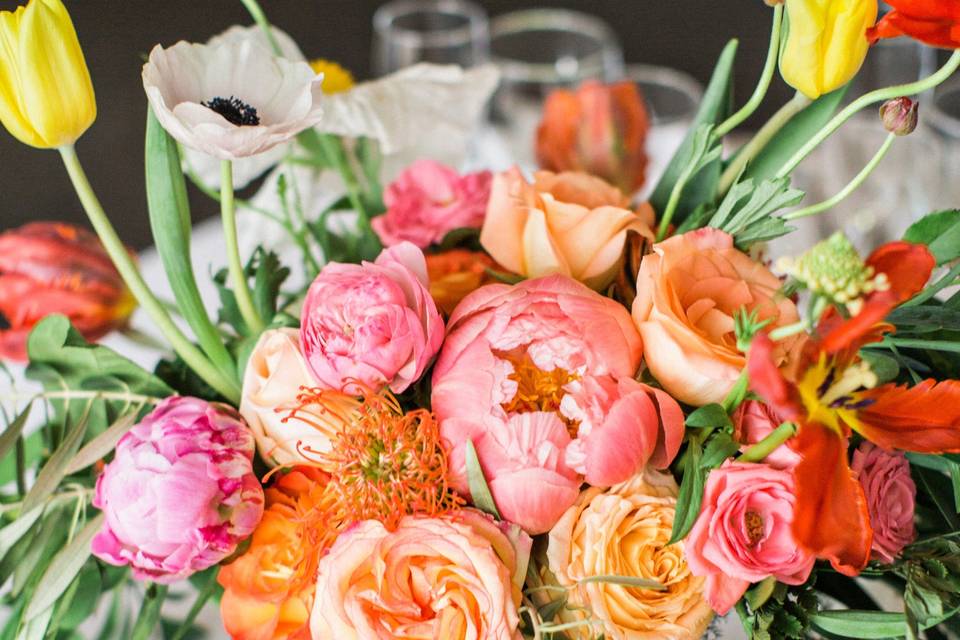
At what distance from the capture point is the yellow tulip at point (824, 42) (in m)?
0.39

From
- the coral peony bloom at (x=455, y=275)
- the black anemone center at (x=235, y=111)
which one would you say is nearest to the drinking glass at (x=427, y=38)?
the coral peony bloom at (x=455, y=275)

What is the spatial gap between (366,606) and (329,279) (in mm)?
140

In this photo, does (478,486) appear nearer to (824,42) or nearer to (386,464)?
(386,464)

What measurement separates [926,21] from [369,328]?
249 mm

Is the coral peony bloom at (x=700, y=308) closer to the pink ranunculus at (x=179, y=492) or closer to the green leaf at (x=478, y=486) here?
the green leaf at (x=478, y=486)

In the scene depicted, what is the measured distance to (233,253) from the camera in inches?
17.7

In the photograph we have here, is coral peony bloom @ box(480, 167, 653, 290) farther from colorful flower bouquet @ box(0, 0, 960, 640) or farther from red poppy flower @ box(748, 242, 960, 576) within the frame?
red poppy flower @ box(748, 242, 960, 576)

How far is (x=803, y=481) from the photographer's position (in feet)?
1.10

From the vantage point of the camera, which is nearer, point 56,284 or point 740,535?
point 740,535

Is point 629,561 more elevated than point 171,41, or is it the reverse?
point 629,561

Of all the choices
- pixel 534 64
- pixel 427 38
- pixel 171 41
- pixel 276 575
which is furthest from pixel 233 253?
pixel 171 41

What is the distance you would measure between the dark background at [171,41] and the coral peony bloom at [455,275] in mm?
1065

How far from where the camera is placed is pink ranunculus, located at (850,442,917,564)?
42 centimetres

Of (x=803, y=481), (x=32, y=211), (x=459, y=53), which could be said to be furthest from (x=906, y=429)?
(x=32, y=211)
